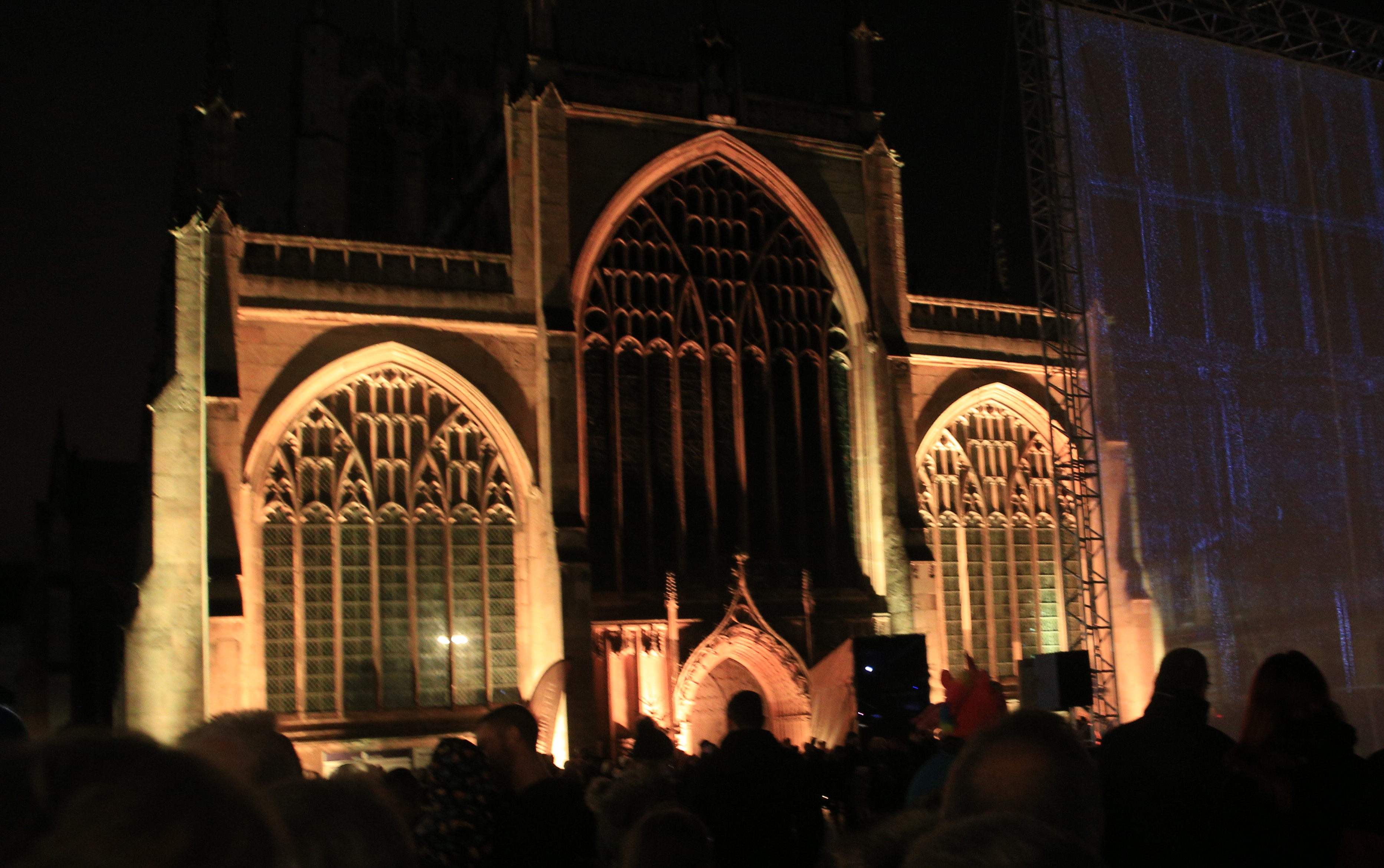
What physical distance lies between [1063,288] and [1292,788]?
1541 centimetres

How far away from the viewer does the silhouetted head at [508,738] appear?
4746 millimetres

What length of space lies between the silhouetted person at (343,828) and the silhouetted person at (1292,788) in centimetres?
228

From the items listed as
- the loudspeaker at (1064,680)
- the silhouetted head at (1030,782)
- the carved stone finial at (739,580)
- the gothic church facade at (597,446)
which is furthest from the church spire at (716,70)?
the silhouetted head at (1030,782)

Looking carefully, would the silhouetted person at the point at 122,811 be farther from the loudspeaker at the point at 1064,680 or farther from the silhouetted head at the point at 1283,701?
the loudspeaker at the point at 1064,680

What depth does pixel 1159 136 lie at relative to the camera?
20656mm

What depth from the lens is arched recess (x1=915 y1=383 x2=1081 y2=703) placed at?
69.8ft

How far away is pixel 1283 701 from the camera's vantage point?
3682mm

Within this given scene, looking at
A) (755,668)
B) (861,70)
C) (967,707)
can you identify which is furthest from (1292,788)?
(861,70)

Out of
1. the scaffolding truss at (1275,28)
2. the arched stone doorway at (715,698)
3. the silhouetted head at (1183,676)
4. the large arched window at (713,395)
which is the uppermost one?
the scaffolding truss at (1275,28)

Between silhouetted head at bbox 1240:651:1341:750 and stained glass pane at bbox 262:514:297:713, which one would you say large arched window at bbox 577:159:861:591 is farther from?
silhouetted head at bbox 1240:651:1341:750

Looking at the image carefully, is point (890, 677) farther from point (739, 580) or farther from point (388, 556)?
point (388, 556)

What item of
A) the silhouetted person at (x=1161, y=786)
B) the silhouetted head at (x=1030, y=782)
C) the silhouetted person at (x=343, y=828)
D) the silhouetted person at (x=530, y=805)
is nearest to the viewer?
the silhouetted person at (x=343, y=828)

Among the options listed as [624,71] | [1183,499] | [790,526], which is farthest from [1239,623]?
[624,71]

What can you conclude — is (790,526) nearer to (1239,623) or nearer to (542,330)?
(542,330)
